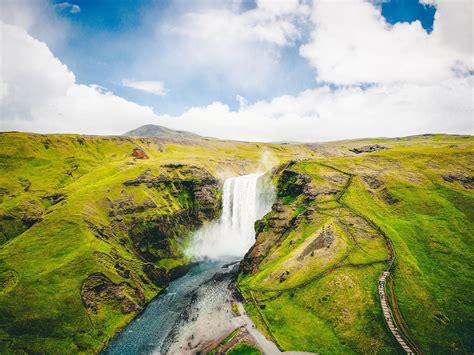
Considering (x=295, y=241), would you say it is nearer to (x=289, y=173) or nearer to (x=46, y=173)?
(x=289, y=173)

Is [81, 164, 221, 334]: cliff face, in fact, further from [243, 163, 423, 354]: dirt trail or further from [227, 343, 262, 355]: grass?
[243, 163, 423, 354]: dirt trail

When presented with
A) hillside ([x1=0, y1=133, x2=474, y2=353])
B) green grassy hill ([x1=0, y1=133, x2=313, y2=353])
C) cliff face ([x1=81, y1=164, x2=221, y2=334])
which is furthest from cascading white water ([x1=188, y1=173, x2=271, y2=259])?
green grassy hill ([x1=0, y1=133, x2=313, y2=353])

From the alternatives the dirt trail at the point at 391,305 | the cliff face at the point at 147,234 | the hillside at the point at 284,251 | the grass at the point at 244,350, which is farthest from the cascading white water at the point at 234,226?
the grass at the point at 244,350

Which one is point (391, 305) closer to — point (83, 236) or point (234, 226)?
point (234, 226)

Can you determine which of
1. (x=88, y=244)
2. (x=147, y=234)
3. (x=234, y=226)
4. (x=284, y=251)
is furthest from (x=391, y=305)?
(x=147, y=234)

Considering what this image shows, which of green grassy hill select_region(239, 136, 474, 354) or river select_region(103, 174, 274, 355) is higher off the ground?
green grassy hill select_region(239, 136, 474, 354)
